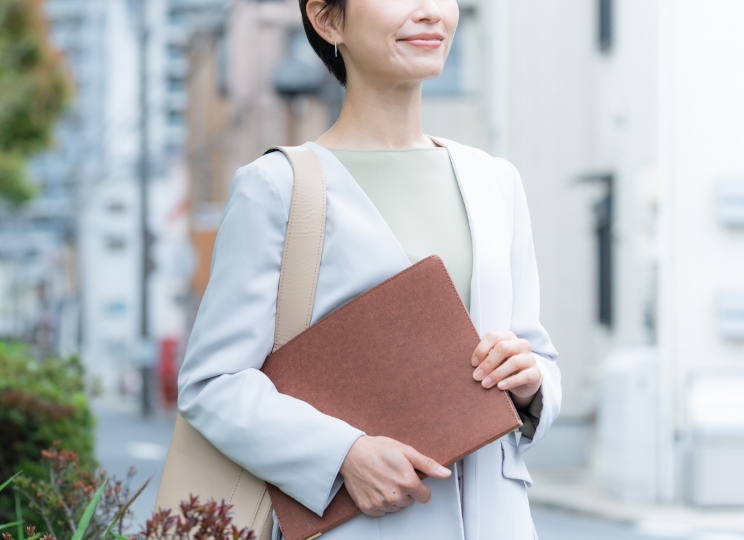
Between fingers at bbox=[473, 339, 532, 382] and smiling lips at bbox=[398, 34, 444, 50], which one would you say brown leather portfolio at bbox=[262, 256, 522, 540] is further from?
smiling lips at bbox=[398, 34, 444, 50]

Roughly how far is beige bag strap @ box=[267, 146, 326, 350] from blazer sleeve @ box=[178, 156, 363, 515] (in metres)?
0.01

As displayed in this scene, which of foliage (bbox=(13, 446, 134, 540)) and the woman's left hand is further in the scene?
foliage (bbox=(13, 446, 134, 540))

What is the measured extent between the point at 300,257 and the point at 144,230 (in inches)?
845

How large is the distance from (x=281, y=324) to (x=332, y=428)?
0.64ft

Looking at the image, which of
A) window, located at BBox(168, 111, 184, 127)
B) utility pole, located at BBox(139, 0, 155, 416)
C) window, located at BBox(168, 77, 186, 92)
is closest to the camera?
utility pole, located at BBox(139, 0, 155, 416)

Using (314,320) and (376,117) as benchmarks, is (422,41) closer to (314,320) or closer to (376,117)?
(376,117)

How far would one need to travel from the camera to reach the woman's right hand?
62.2 inches

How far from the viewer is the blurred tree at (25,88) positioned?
14.3 meters

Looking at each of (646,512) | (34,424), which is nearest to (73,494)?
(34,424)

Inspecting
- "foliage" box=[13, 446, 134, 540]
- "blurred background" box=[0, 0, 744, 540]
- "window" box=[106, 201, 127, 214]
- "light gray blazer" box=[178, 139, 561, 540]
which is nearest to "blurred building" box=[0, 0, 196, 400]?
"window" box=[106, 201, 127, 214]

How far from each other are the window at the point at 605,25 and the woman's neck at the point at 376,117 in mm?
10431

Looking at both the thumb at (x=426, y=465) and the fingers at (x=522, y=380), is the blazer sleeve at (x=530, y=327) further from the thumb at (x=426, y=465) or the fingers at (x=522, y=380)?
the thumb at (x=426, y=465)

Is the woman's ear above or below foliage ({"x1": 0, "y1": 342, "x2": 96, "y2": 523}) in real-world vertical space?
above

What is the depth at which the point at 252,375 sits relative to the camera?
5.50 feet
